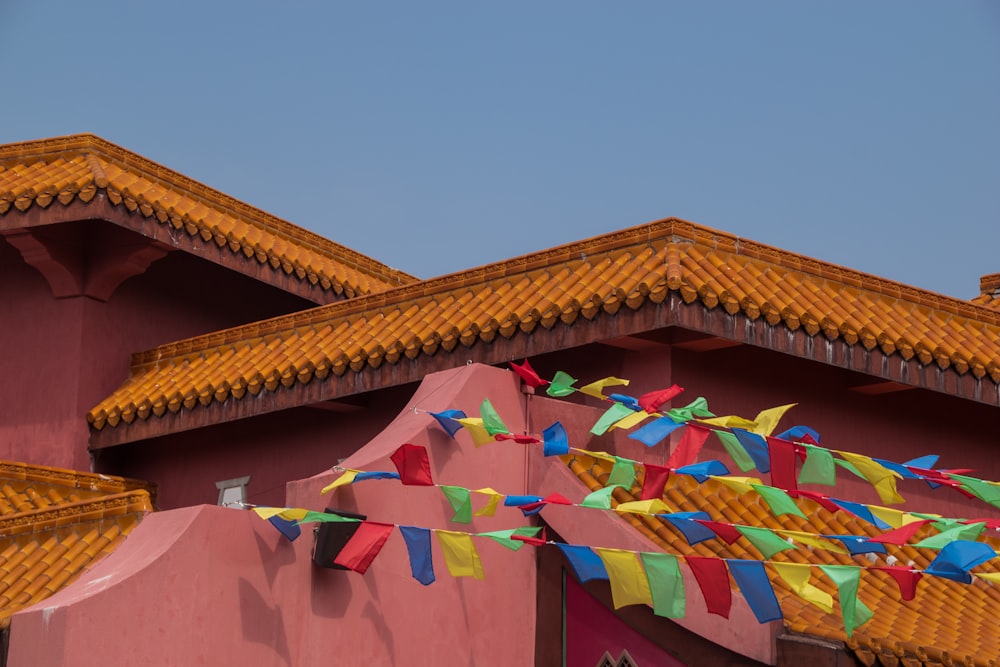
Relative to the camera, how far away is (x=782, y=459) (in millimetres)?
9000

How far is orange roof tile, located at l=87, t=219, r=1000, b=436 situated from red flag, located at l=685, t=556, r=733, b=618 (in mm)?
2390

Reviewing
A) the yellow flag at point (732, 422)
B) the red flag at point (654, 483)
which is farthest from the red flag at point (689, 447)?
the red flag at point (654, 483)

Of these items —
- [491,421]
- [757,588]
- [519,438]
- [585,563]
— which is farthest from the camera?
[519,438]

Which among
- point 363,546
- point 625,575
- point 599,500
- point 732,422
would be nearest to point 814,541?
point 732,422

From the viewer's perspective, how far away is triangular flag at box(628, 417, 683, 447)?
9266 millimetres

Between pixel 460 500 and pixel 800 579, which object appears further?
pixel 460 500

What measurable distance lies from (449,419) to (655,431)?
126cm

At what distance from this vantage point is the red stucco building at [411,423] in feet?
28.8

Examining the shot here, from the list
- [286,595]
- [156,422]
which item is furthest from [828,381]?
[156,422]

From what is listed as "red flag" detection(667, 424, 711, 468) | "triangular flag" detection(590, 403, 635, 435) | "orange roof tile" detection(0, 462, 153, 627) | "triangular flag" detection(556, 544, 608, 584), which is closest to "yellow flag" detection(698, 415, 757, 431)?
"red flag" detection(667, 424, 711, 468)

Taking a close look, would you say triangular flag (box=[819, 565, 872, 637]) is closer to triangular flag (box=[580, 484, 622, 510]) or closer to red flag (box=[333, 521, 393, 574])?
triangular flag (box=[580, 484, 622, 510])

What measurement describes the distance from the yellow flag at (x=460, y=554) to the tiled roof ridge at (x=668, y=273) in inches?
97.5

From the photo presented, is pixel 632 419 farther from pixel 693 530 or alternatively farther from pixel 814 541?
pixel 814 541

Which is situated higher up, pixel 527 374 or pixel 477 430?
pixel 527 374
